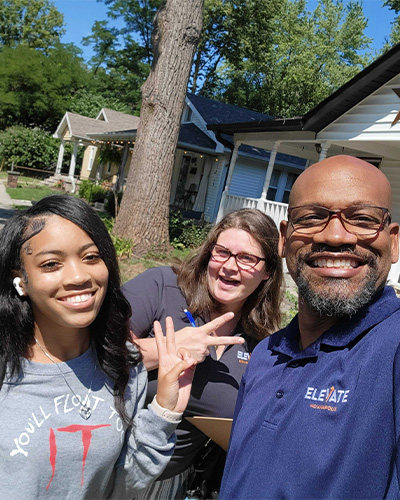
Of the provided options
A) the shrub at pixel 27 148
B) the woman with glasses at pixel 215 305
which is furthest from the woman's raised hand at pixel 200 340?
the shrub at pixel 27 148

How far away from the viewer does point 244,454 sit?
1.39 metres

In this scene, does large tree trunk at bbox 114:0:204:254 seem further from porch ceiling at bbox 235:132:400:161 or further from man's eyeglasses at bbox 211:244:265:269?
man's eyeglasses at bbox 211:244:265:269

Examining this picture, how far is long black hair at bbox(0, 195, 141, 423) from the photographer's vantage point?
1642 millimetres

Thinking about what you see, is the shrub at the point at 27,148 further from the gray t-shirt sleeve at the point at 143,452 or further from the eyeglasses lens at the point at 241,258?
the gray t-shirt sleeve at the point at 143,452

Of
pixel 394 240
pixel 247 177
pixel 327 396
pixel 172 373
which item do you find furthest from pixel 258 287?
pixel 247 177

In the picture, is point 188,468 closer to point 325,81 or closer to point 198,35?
point 198,35

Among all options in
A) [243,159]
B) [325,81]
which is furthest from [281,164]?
[325,81]

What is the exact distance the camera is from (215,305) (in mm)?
2342

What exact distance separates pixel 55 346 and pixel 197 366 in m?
0.68

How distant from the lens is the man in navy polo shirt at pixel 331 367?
1.13 m

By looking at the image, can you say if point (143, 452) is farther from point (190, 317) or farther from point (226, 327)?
point (226, 327)

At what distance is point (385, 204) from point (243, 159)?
1984cm

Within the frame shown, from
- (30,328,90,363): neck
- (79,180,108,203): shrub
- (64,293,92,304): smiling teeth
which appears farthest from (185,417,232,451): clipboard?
(79,180,108,203): shrub

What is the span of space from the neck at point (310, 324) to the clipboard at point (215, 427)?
0.68 m
